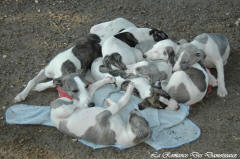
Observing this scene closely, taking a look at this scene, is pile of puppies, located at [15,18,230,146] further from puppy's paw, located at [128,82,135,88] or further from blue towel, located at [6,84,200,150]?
blue towel, located at [6,84,200,150]

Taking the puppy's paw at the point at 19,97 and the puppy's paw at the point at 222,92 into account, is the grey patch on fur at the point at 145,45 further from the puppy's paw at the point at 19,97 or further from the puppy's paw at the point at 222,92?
the puppy's paw at the point at 19,97

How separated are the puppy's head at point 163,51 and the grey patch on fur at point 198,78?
26.4 inches

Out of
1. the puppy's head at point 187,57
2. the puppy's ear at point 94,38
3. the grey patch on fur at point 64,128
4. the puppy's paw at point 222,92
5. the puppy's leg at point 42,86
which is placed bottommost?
the puppy's leg at point 42,86

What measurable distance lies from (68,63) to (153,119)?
6.30 feet

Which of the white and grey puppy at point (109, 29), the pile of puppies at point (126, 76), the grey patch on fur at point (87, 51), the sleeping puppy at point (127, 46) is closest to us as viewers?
the pile of puppies at point (126, 76)

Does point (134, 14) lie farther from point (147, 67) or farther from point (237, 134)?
point (237, 134)

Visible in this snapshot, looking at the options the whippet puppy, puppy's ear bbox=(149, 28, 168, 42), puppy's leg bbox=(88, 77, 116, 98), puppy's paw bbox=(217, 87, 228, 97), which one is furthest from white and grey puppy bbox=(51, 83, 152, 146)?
puppy's ear bbox=(149, 28, 168, 42)

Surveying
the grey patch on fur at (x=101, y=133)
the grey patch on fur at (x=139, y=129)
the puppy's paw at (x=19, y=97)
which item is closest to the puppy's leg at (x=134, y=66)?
the grey patch on fur at (x=139, y=129)

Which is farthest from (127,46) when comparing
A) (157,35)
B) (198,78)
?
(198,78)

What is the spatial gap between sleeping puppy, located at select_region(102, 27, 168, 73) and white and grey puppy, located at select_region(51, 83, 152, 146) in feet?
4.29

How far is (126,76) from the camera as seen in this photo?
5.82 metres

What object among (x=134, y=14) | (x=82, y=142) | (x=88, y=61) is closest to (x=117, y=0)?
(x=134, y=14)

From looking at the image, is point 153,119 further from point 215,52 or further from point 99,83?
point 215,52

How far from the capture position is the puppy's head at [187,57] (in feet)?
18.5
